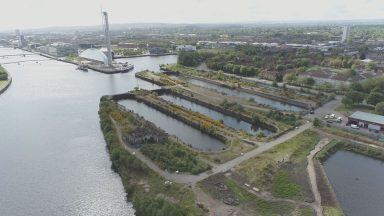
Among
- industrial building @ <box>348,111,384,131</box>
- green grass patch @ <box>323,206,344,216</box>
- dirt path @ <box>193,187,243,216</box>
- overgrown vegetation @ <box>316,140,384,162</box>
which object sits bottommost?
green grass patch @ <box>323,206,344,216</box>

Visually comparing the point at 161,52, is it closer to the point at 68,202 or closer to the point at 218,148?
the point at 218,148

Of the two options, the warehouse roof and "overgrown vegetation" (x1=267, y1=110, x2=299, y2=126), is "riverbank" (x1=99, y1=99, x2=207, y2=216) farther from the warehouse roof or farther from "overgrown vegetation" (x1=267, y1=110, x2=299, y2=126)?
the warehouse roof

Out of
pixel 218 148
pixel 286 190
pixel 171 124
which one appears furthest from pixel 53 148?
pixel 286 190

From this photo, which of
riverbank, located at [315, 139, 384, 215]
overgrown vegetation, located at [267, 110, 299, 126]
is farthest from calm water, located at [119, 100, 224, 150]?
riverbank, located at [315, 139, 384, 215]

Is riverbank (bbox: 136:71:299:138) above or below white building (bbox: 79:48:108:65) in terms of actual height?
below

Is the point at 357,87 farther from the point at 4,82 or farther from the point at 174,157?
the point at 4,82

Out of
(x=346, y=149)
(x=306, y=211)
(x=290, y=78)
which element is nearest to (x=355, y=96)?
(x=346, y=149)
